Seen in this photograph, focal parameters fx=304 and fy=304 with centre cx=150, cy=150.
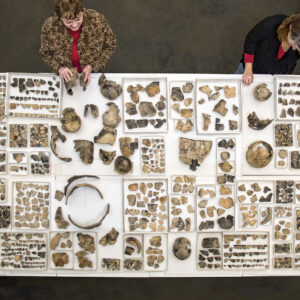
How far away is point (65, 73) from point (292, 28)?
77.1 inches

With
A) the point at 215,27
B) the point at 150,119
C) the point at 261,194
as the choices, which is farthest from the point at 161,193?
the point at 215,27

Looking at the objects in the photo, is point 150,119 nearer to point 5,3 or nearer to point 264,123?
point 264,123

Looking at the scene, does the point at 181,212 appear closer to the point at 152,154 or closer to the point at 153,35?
the point at 152,154

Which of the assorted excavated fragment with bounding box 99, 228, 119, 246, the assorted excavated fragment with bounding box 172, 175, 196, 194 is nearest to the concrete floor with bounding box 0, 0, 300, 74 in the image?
the assorted excavated fragment with bounding box 172, 175, 196, 194

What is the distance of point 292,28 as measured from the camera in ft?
8.20

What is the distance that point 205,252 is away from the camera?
3.04m

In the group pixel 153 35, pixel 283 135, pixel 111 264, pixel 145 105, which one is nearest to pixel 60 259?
pixel 111 264

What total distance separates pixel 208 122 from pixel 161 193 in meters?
0.83

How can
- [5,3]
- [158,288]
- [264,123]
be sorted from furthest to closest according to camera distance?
1. [5,3]
2. [158,288]
3. [264,123]

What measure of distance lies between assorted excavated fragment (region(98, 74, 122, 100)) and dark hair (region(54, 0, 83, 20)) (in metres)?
0.70

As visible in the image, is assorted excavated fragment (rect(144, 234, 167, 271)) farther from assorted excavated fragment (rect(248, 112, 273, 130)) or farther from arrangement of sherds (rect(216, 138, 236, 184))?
assorted excavated fragment (rect(248, 112, 273, 130))

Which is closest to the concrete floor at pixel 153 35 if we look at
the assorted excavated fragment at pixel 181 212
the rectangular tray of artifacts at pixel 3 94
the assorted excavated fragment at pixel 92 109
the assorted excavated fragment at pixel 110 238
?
the rectangular tray of artifacts at pixel 3 94

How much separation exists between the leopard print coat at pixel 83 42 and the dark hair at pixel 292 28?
1.46 m

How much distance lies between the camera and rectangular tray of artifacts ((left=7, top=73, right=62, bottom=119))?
2.92 metres
